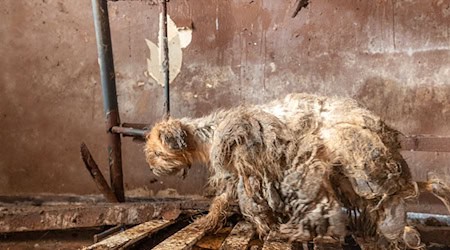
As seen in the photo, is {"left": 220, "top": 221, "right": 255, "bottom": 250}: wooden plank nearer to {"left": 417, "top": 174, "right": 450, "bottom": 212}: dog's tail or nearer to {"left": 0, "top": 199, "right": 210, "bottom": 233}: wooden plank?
{"left": 0, "top": 199, "right": 210, "bottom": 233}: wooden plank

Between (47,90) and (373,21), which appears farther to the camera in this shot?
(47,90)

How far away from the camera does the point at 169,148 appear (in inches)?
66.2

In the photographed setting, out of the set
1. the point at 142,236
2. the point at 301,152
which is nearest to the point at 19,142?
the point at 142,236

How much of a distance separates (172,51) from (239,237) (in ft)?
6.16

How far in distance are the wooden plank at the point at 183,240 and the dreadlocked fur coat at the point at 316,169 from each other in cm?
21

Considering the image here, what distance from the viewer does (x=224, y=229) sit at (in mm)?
1909

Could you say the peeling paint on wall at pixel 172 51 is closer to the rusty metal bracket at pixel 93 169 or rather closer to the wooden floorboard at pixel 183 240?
the rusty metal bracket at pixel 93 169

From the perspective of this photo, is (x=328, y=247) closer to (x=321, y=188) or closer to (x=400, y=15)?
(x=321, y=188)

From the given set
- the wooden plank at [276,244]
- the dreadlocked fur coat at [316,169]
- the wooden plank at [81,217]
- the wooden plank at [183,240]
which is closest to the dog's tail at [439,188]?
the dreadlocked fur coat at [316,169]

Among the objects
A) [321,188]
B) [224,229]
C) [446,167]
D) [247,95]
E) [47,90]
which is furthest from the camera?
[47,90]

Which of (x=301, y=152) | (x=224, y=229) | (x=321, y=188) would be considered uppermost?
(x=301, y=152)

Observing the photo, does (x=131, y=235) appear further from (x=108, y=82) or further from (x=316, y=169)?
(x=108, y=82)

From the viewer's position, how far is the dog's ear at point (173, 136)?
1664 millimetres

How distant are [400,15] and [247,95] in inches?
44.5
